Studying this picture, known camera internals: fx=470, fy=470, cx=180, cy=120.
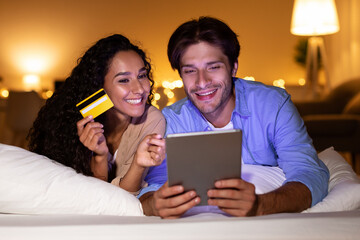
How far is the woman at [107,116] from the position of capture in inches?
69.4

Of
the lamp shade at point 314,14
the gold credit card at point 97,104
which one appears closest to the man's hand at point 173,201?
the gold credit card at point 97,104

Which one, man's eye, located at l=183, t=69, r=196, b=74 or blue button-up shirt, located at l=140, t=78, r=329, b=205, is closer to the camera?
blue button-up shirt, located at l=140, t=78, r=329, b=205

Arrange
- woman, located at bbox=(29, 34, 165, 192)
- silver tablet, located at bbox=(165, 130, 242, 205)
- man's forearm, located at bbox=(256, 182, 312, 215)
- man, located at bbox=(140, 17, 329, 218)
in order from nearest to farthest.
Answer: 1. silver tablet, located at bbox=(165, 130, 242, 205)
2. man's forearm, located at bbox=(256, 182, 312, 215)
3. man, located at bbox=(140, 17, 329, 218)
4. woman, located at bbox=(29, 34, 165, 192)

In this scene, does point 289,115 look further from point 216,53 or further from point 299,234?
point 299,234

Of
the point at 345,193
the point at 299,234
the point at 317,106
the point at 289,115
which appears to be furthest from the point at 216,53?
the point at 317,106

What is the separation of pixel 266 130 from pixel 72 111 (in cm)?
78

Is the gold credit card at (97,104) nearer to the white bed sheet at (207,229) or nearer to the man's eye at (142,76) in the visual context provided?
the man's eye at (142,76)

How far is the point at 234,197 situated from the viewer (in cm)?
114

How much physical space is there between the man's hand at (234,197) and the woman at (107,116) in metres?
0.57

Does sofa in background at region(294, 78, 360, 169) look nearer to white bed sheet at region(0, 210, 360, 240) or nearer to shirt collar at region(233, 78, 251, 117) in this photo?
shirt collar at region(233, 78, 251, 117)

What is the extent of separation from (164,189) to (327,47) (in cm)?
626

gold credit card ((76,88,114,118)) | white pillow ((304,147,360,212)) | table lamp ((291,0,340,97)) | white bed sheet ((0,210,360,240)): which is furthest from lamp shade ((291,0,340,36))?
white bed sheet ((0,210,360,240))

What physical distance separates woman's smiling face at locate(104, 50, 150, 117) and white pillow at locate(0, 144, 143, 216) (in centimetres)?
55

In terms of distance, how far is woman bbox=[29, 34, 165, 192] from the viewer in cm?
176
